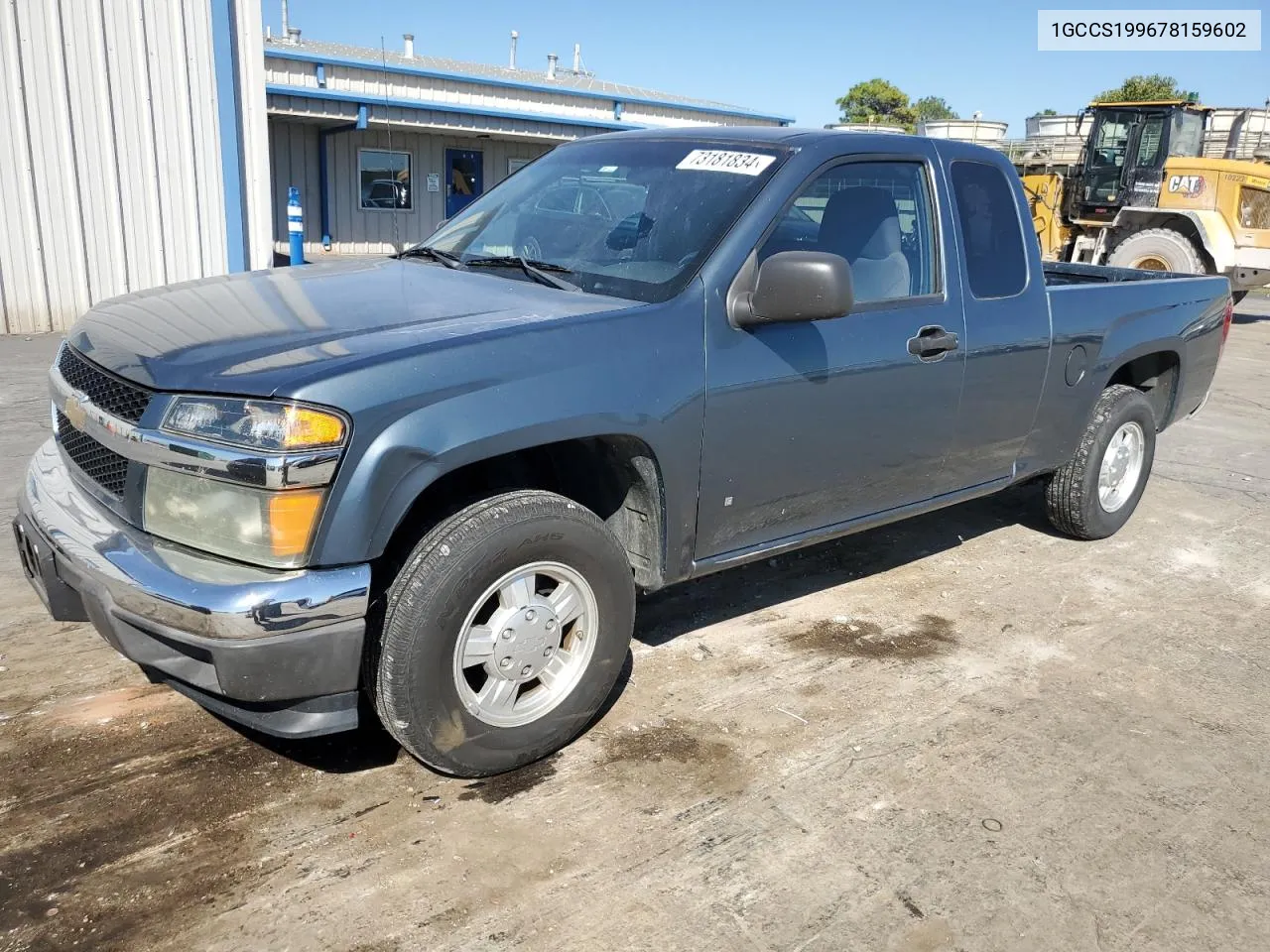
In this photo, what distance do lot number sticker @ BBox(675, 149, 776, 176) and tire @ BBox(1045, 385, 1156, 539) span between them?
2454 mm

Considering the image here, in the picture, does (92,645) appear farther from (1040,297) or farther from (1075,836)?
(1040,297)

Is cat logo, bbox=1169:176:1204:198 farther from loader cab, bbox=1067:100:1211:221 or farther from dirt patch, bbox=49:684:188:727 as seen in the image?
dirt patch, bbox=49:684:188:727

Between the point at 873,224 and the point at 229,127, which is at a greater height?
the point at 229,127

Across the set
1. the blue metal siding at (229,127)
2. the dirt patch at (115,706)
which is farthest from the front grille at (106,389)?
the blue metal siding at (229,127)

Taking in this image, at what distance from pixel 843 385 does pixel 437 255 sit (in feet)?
5.34

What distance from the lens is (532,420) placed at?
2809 mm

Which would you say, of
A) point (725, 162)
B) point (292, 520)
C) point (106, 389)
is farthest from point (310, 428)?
point (725, 162)

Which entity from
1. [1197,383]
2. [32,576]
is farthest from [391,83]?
[32,576]

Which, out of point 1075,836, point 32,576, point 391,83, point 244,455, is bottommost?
point 1075,836

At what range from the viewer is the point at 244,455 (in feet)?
8.05

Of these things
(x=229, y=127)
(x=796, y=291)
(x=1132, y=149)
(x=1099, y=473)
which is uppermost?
(x=1132, y=149)

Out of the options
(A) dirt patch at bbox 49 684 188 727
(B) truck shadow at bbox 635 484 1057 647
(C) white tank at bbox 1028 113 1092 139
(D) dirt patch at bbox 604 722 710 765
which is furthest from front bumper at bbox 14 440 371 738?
(C) white tank at bbox 1028 113 1092 139

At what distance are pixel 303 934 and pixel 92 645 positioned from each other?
1863 millimetres

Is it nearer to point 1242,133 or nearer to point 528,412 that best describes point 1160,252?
point 1242,133
